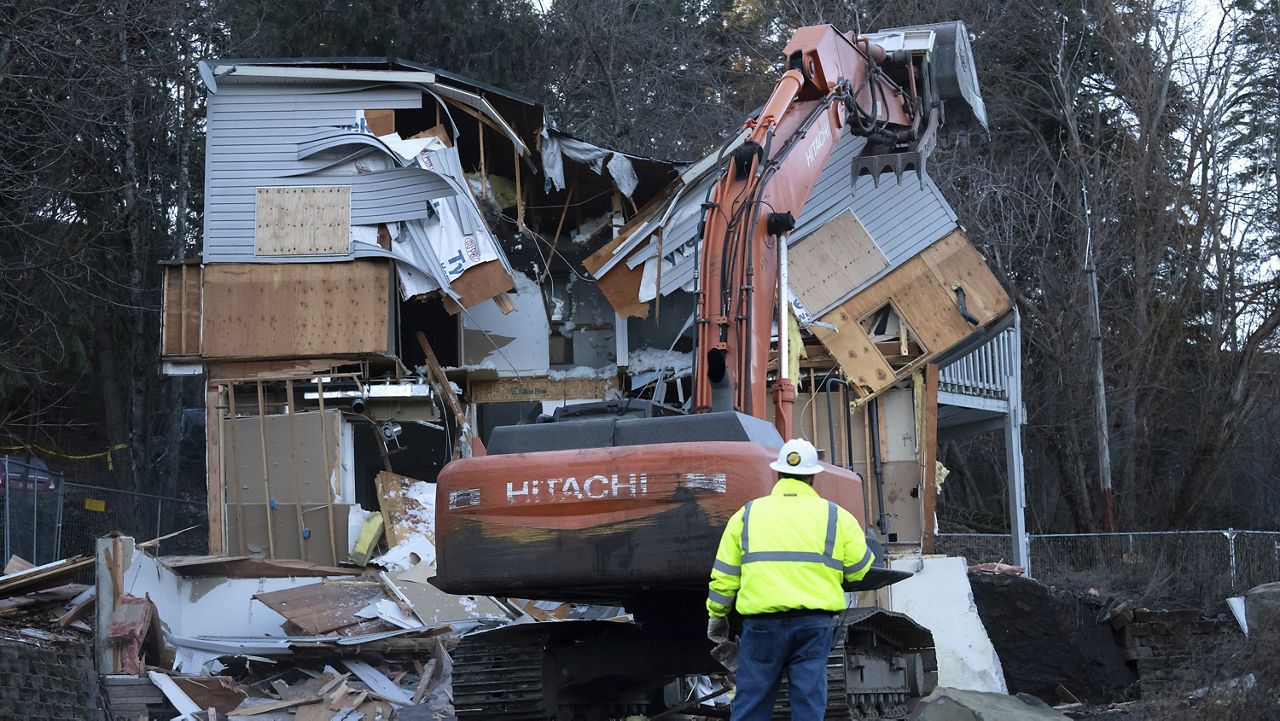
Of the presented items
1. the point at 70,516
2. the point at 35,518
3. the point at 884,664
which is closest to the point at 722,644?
the point at 884,664

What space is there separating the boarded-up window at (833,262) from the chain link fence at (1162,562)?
16.3 feet

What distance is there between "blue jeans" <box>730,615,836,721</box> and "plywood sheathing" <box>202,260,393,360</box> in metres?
Answer: 11.9

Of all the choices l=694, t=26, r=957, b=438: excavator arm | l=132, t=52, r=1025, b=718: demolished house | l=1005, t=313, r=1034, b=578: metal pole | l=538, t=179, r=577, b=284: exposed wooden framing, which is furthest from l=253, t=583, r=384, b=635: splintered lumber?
l=1005, t=313, r=1034, b=578: metal pole

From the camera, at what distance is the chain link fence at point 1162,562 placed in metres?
18.5

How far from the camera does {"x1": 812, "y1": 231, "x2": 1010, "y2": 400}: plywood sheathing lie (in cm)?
1958

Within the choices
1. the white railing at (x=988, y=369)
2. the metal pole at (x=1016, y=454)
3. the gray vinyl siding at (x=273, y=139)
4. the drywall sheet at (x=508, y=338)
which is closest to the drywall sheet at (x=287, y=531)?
the gray vinyl siding at (x=273, y=139)

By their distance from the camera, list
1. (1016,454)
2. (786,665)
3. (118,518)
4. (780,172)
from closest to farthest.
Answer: (786,665)
(780,172)
(1016,454)
(118,518)

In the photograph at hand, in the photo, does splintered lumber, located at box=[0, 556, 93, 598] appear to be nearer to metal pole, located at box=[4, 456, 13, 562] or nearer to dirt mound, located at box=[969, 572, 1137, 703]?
metal pole, located at box=[4, 456, 13, 562]

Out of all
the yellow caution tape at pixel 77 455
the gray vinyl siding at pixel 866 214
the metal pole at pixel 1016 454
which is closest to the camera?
the gray vinyl siding at pixel 866 214

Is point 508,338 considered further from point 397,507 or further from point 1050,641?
point 1050,641

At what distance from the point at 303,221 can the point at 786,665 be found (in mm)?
13103

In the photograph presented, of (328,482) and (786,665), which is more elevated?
(328,482)

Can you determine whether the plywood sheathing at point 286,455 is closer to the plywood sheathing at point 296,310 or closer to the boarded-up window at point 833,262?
the plywood sheathing at point 296,310

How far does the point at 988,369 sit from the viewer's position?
2238cm
